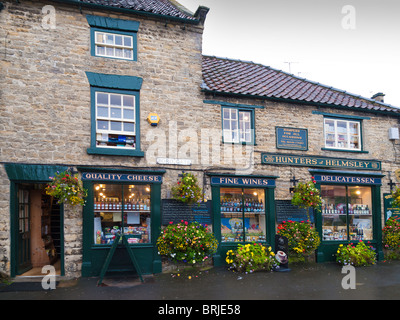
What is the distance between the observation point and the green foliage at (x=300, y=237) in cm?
1084

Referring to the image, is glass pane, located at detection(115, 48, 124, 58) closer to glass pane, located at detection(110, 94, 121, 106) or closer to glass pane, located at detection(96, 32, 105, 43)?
glass pane, located at detection(96, 32, 105, 43)

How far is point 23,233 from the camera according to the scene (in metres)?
10.1

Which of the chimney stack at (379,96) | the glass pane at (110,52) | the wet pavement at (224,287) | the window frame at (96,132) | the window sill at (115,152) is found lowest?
the wet pavement at (224,287)

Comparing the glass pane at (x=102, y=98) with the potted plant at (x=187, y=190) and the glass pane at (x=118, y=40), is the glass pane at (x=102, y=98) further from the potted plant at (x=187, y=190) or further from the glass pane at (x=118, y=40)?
the potted plant at (x=187, y=190)

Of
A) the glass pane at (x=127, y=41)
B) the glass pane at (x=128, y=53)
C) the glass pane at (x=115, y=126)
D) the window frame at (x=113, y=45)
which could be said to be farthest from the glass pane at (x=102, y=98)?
the glass pane at (x=127, y=41)

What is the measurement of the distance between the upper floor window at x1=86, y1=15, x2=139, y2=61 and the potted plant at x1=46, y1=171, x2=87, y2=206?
3.83 m

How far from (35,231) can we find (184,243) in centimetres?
516

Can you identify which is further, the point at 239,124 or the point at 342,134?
the point at 342,134

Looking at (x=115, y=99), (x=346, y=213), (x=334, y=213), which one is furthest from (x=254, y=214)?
(x=115, y=99)

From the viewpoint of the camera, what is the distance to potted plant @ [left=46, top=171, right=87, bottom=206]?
882 centimetres

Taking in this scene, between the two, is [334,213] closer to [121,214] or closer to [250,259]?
[250,259]

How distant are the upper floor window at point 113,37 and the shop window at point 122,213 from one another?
4.02 metres
